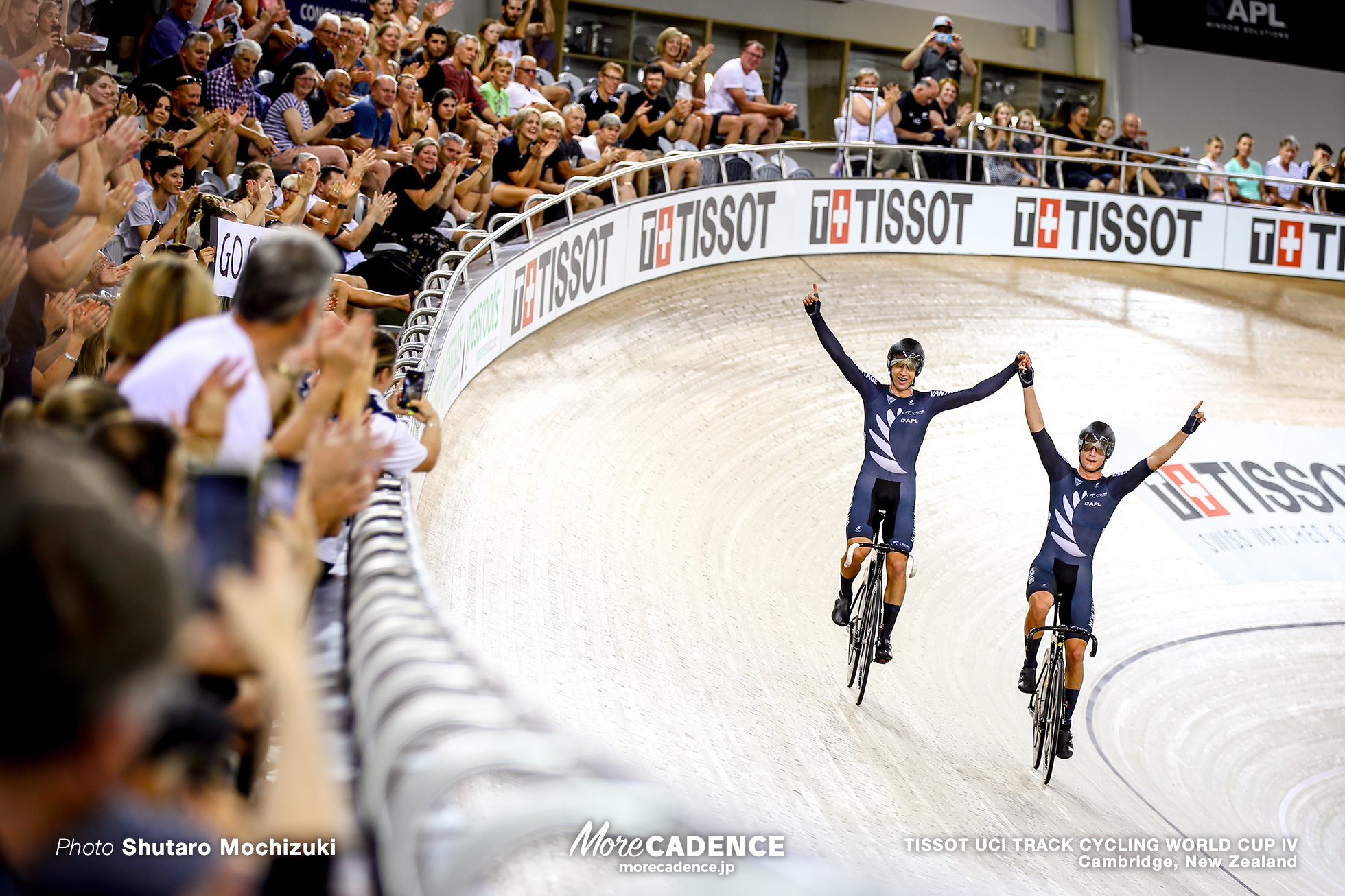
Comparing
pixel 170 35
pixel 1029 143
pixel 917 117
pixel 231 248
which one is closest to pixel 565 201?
pixel 170 35

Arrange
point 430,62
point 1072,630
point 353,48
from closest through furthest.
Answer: point 1072,630
point 353,48
point 430,62

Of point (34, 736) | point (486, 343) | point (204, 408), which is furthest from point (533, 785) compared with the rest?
point (486, 343)

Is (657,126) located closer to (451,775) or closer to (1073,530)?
(1073,530)

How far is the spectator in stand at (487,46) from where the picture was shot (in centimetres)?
1133

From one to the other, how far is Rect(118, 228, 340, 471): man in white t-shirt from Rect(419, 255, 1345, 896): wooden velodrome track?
133 centimetres

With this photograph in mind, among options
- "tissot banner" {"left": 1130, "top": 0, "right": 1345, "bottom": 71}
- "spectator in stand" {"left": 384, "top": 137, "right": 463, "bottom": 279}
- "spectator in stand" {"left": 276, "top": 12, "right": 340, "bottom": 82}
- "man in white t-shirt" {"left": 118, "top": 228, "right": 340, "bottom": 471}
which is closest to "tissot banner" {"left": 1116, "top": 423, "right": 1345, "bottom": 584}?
"spectator in stand" {"left": 384, "top": 137, "right": 463, "bottom": 279}

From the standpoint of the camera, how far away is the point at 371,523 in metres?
2.96

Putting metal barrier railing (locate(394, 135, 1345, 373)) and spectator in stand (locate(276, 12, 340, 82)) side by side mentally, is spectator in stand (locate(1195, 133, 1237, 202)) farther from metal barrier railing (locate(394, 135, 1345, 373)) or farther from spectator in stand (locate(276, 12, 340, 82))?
spectator in stand (locate(276, 12, 340, 82))

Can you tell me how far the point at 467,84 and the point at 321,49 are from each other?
1.51 meters

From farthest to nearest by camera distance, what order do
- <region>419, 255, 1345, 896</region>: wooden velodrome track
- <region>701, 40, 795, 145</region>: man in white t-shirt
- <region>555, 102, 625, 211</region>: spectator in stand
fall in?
1. <region>701, 40, 795, 145</region>: man in white t-shirt
2. <region>555, 102, 625, 211</region>: spectator in stand
3. <region>419, 255, 1345, 896</region>: wooden velodrome track

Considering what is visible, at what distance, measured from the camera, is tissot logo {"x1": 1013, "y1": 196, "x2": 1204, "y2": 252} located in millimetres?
15078

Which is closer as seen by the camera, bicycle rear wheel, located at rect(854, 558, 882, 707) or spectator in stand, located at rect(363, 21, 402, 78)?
bicycle rear wheel, located at rect(854, 558, 882, 707)

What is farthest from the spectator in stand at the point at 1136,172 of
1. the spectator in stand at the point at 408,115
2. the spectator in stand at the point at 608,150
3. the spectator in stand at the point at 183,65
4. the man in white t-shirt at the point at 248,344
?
the man in white t-shirt at the point at 248,344

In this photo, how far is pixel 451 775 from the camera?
154 centimetres
